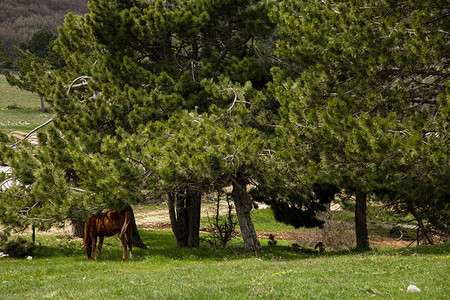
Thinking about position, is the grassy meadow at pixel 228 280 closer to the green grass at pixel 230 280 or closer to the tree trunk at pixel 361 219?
the green grass at pixel 230 280

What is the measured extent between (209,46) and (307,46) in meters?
5.63

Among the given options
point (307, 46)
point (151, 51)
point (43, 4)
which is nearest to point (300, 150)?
point (307, 46)

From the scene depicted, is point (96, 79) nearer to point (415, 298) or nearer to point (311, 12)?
point (311, 12)

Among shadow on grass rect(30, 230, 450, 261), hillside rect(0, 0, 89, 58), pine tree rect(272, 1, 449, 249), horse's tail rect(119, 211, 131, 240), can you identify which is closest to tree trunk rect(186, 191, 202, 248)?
shadow on grass rect(30, 230, 450, 261)

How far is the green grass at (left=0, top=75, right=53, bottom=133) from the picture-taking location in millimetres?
46697

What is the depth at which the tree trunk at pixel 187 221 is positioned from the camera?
17.4m

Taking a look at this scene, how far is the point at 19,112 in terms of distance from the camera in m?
58.4

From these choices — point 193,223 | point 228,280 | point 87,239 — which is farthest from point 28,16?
point 228,280

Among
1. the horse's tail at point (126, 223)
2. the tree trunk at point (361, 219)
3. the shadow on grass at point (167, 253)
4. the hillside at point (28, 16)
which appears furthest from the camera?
the hillside at point (28, 16)

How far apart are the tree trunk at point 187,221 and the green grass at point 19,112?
28433 millimetres

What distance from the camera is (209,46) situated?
675 inches

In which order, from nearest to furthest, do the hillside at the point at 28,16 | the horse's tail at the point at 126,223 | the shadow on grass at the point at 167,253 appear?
the horse's tail at the point at 126,223, the shadow on grass at the point at 167,253, the hillside at the point at 28,16

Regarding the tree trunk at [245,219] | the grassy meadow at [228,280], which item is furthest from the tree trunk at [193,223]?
the grassy meadow at [228,280]

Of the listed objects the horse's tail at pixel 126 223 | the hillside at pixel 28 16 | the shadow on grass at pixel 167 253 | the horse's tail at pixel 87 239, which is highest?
the hillside at pixel 28 16
